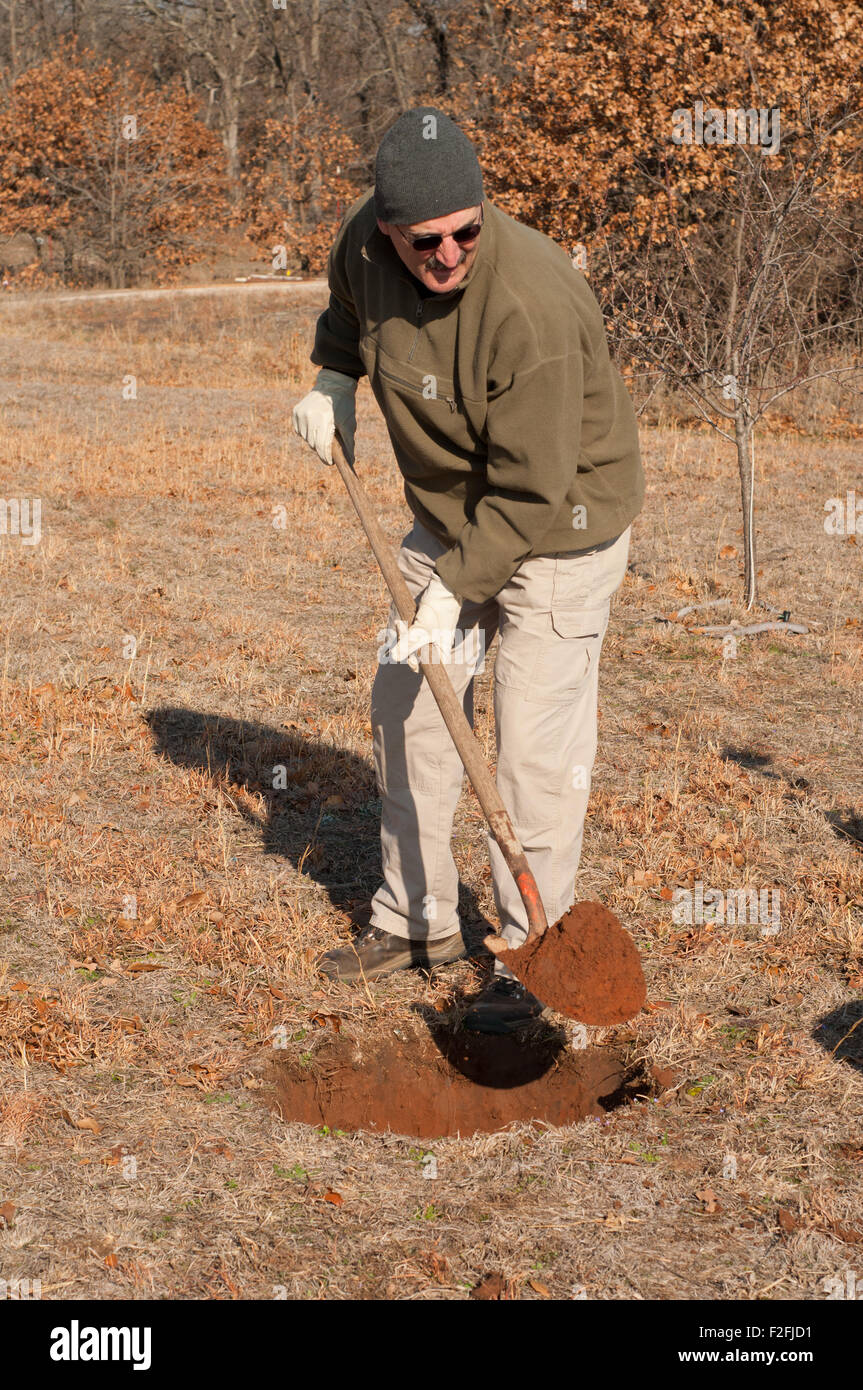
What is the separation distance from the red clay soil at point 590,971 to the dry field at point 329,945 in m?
0.35

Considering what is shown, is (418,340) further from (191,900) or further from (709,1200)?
(709,1200)

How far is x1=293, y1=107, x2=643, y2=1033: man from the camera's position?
9.63ft

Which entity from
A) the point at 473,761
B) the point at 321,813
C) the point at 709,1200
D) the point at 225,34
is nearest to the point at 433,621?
the point at 473,761

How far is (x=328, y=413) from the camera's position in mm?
3775

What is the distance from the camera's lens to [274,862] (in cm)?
462

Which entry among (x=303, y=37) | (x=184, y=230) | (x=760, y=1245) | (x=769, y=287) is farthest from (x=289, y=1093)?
(x=303, y=37)

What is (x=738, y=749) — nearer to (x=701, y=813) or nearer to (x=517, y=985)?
(x=701, y=813)

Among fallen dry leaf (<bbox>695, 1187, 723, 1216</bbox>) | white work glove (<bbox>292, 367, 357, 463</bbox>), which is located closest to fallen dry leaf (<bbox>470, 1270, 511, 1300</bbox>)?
fallen dry leaf (<bbox>695, 1187, 723, 1216</bbox>)

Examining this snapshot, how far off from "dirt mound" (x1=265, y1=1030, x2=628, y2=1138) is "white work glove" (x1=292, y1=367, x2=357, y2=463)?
68.7 inches

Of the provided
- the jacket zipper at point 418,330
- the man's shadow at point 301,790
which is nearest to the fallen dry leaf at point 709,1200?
the man's shadow at point 301,790

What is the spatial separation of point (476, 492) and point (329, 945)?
158 centimetres

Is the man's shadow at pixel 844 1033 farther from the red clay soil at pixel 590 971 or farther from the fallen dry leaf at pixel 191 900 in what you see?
the fallen dry leaf at pixel 191 900

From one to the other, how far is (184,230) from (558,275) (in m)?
27.7

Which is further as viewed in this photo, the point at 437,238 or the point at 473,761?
the point at 473,761
